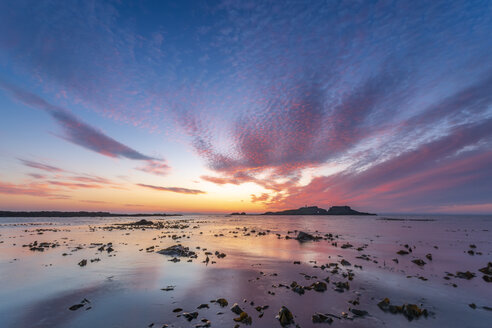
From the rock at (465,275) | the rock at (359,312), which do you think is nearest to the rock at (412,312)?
the rock at (359,312)

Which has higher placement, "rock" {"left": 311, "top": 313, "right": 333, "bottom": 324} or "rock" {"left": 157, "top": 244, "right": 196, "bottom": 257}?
"rock" {"left": 157, "top": 244, "right": 196, "bottom": 257}

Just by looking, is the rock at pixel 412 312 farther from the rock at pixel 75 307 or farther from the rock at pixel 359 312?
the rock at pixel 75 307

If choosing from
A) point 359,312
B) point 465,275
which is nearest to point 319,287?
point 359,312

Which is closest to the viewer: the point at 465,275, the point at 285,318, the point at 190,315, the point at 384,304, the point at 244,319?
the point at 285,318

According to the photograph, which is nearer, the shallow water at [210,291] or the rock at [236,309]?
the shallow water at [210,291]

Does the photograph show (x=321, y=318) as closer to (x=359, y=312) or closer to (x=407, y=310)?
(x=359, y=312)

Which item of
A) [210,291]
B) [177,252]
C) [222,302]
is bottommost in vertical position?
[210,291]

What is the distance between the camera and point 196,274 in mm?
17969

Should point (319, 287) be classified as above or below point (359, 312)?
above

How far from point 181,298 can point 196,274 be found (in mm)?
5175

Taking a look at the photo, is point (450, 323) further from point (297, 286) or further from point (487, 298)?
point (297, 286)

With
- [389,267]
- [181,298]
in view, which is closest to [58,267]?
[181,298]

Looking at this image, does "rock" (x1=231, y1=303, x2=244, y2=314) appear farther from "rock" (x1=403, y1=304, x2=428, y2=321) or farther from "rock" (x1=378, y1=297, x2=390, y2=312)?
"rock" (x1=403, y1=304, x2=428, y2=321)

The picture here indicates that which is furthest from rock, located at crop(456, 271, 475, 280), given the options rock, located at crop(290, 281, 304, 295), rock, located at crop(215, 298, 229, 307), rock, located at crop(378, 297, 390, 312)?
rock, located at crop(215, 298, 229, 307)
